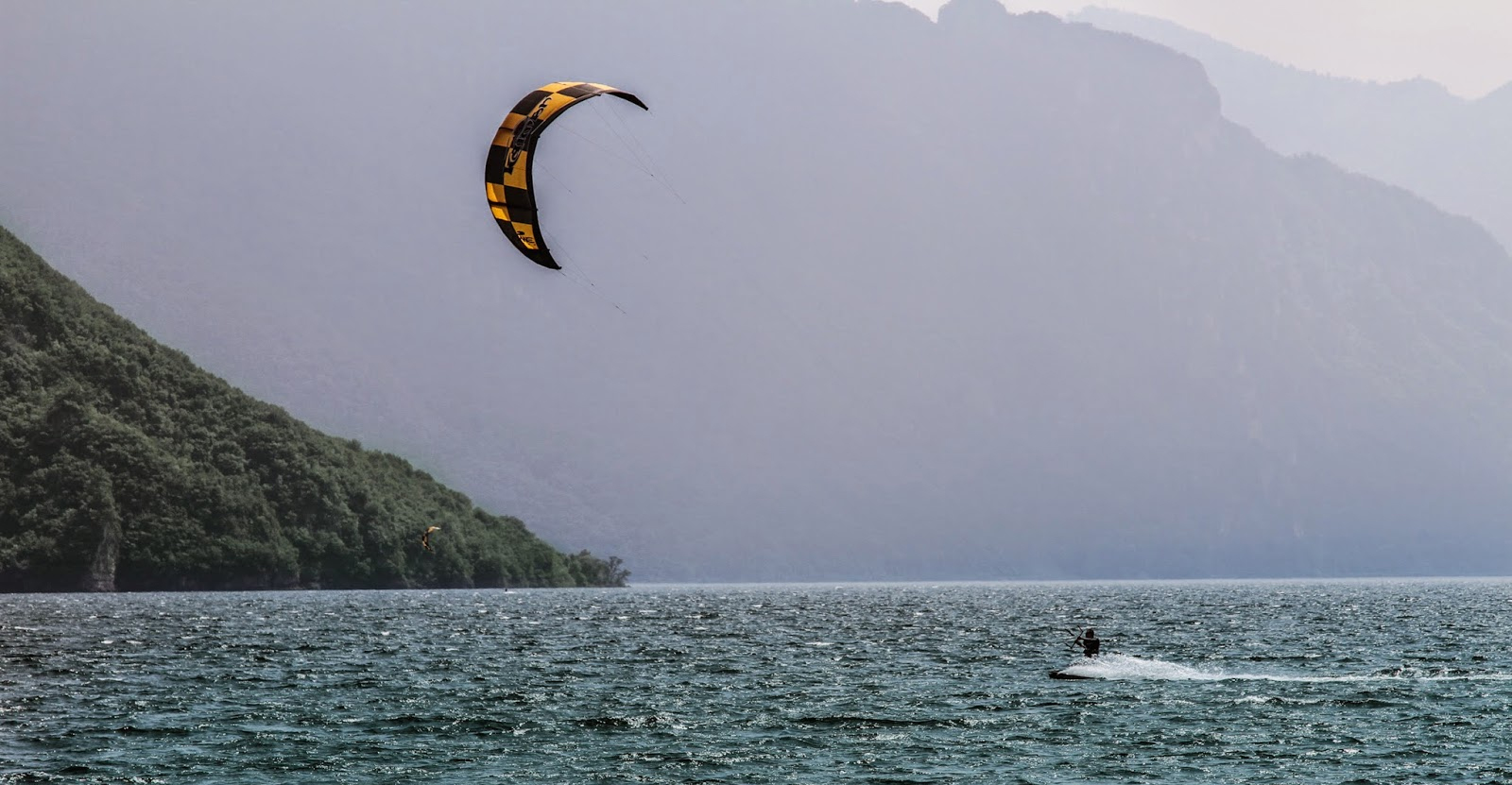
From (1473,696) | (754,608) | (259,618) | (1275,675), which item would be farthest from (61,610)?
(1473,696)

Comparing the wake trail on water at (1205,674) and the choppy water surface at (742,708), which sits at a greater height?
the wake trail on water at (1205,674)

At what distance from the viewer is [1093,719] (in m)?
61.7

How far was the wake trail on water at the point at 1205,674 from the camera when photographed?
78125 mm

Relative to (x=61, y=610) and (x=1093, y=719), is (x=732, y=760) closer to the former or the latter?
(x=1093, y=719)

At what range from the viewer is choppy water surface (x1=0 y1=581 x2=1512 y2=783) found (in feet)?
167

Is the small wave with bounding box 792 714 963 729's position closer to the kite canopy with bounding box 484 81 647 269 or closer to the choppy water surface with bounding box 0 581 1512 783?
the choppy water surface with bounding box 0 581 1512 783

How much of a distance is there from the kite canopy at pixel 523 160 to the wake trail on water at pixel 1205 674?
3173 centimetres

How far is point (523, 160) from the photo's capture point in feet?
210

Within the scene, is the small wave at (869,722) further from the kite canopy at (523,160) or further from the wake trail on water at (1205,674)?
the kite canopy at (523,160)

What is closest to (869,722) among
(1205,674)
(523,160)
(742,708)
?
(742,708)

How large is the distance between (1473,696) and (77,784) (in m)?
52.9

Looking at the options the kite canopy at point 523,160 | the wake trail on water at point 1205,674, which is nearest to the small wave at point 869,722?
the wake trail on water at point 1205,674

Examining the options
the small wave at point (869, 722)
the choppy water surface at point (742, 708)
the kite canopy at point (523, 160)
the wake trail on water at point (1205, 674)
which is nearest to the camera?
the choppy water surface at point (742, 708)

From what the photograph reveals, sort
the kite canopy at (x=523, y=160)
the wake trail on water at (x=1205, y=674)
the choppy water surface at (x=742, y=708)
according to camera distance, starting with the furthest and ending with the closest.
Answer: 1. the wake trail on water at (x=1205, y=674)
2. the kite canopy at (x=523, y=160)
3. the choppy water surface at (x=742, y=708)
